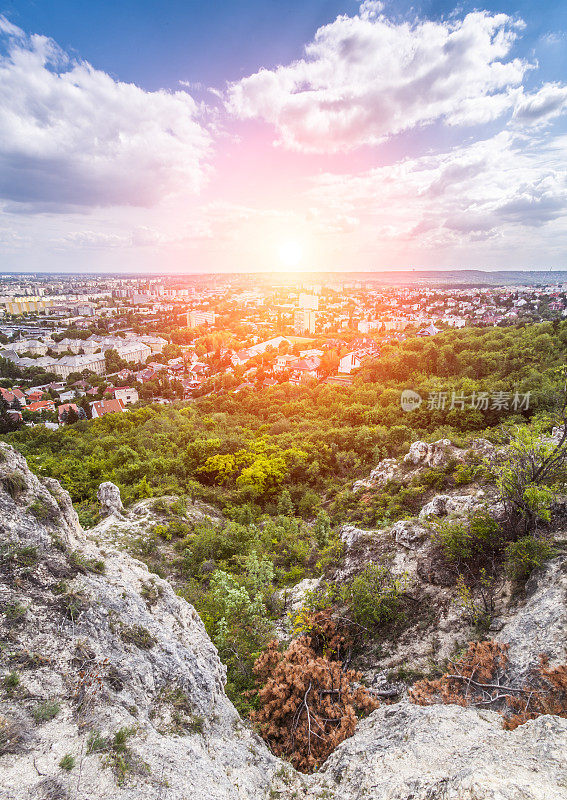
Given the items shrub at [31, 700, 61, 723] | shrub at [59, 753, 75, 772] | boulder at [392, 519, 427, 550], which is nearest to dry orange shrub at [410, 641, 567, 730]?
boulder at [392, 519, 427, 550]

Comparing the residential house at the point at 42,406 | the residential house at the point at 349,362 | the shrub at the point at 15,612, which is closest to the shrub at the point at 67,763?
the shrub at the point at 15,612

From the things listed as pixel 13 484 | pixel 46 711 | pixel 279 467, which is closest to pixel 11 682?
pixel 46 711

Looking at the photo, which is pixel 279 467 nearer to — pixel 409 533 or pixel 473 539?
pixel 409 533

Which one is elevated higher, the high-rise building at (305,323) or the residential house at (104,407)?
the high-rise building at (305,323)

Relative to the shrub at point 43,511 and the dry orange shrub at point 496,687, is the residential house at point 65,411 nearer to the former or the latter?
the shrub at point 43,511

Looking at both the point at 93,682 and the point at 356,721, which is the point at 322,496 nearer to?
the point at 356,721

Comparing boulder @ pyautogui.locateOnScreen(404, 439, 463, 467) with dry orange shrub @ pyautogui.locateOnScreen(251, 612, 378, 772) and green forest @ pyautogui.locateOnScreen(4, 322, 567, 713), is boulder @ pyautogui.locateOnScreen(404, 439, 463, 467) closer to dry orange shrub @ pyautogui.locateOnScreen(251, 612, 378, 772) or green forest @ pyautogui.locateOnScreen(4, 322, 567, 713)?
green forest @ pyautogui.locateOnScreen(4, 322, 567, 713)
